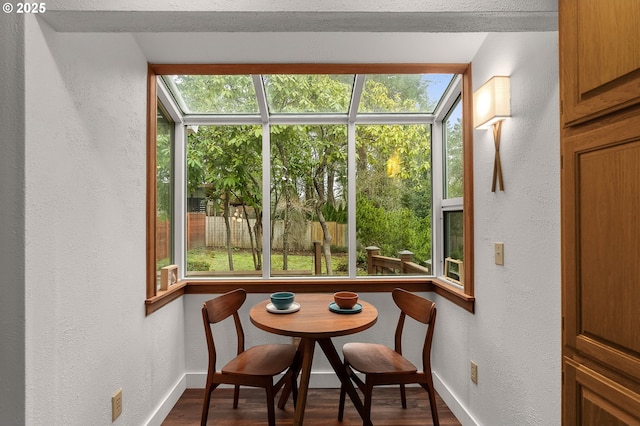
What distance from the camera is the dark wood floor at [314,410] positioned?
2.26m

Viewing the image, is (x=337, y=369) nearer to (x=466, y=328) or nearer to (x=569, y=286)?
(x=466, y=328)

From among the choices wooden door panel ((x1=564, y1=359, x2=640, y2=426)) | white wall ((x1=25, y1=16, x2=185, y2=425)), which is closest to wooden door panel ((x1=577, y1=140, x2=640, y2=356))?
wooden door panel ((x1=564, y1=359, x2=640, y2=426))

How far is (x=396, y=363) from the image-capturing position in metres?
2.04

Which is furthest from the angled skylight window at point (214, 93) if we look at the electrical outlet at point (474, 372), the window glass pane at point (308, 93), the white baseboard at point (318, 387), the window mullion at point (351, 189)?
the electrical outlet at point (474, 372)

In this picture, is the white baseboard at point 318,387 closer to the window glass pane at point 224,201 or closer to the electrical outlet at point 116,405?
the electrical outlet at point 116,405

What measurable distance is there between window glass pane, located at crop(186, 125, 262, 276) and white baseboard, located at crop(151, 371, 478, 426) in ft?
2.76

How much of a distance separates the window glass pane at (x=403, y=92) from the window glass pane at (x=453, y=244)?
0.92 m

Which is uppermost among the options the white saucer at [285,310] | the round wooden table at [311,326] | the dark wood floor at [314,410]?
the white saucer at [285,310]

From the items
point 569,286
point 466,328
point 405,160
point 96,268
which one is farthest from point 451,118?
point 96,268

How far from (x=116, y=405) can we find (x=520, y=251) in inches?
84.2

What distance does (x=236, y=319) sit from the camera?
2412 millimetres

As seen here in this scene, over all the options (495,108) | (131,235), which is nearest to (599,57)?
(495,108)

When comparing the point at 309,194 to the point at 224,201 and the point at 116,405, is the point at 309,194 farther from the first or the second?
the point at 116,405

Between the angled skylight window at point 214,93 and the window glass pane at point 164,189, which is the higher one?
the angled skylight window at point 214,93
